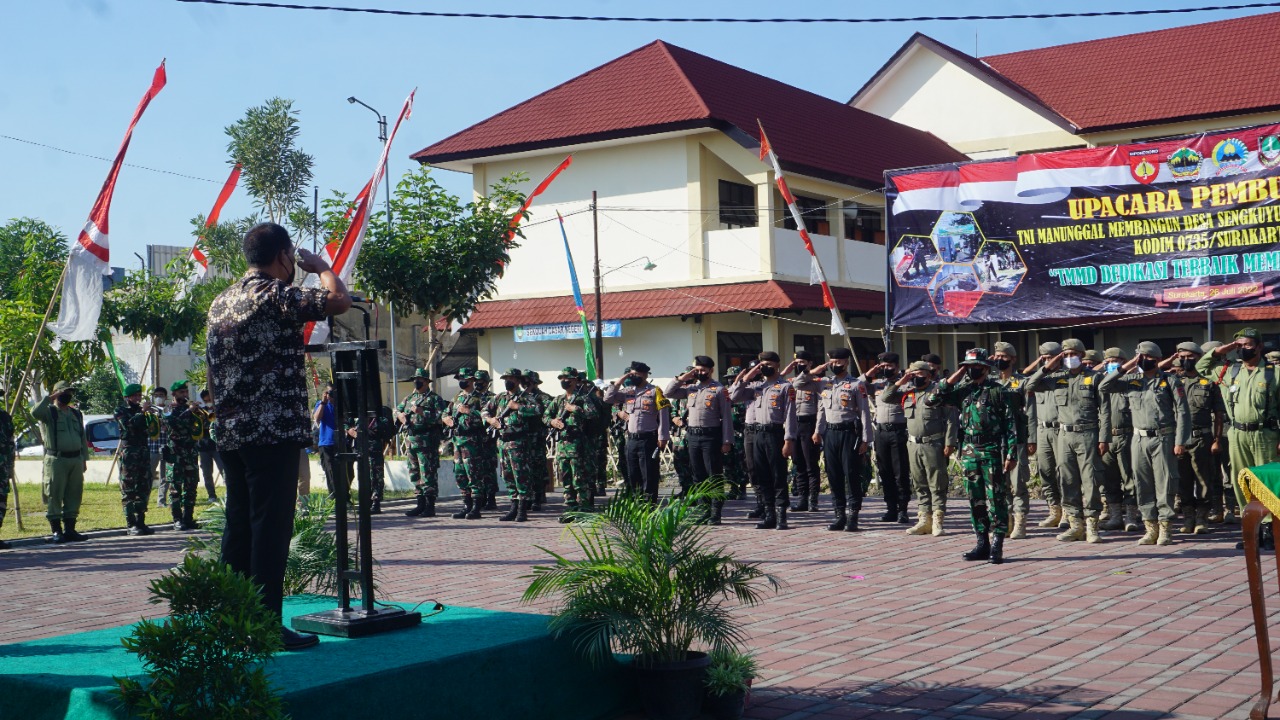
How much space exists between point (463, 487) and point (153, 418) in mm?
4109

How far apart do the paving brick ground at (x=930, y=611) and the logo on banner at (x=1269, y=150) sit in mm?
4455

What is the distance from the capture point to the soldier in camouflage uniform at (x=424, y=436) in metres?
16.6

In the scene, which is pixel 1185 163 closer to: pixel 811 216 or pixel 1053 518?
pixel 1053 518

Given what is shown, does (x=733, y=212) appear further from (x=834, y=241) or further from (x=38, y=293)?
(x=38, y=293)

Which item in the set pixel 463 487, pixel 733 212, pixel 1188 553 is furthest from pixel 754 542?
pixel 733 212

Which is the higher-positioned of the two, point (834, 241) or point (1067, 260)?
point (834, 241)

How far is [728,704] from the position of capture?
5.44 m

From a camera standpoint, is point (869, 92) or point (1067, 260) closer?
point (1067, 260)

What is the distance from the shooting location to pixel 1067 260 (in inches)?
599

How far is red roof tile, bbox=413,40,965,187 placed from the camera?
2427cm

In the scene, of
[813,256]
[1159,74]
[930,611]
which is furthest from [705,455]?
[1159,74]

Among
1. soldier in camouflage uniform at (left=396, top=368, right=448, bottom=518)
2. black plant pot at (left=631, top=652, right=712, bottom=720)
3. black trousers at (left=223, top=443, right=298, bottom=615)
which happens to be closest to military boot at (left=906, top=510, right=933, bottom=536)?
soldier in camouflage uniform at (left=396, top=368, right=448, bottom=518)

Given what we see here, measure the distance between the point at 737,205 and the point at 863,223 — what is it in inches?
158

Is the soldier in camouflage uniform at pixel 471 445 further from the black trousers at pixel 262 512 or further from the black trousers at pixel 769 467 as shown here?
the black trousers at pixel 262 512
